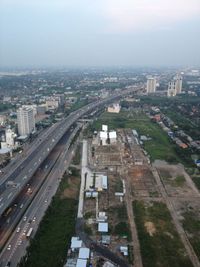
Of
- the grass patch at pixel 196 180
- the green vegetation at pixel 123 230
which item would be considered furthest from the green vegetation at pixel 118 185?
the grass patch at pixel 196 180

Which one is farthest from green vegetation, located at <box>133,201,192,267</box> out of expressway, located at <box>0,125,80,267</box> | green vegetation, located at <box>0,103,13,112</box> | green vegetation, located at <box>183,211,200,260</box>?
green vegetation, located at <box>0,103,13,112</box>

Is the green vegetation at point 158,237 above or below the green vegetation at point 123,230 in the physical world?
below

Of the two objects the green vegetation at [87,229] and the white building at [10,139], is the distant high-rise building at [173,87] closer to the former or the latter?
the white building at [10,139]

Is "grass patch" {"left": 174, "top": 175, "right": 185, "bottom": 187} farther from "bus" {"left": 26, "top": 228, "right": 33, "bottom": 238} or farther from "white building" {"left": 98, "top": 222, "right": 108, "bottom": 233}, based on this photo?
"bus" {"left": 26, "top": 228, "right": 33, "bottom": 238}

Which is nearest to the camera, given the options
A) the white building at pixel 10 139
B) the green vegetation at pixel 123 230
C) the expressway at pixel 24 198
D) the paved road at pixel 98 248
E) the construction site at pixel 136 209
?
the paved road at pixel 98 248

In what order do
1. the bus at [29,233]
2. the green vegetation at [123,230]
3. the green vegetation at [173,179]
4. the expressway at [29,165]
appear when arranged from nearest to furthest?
the bus at [29,233] < the green vegetation at [123,230] < the expressway at [29,165] < the green vegetation at [173,179]

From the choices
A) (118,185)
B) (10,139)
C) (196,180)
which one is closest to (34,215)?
(118,185)
